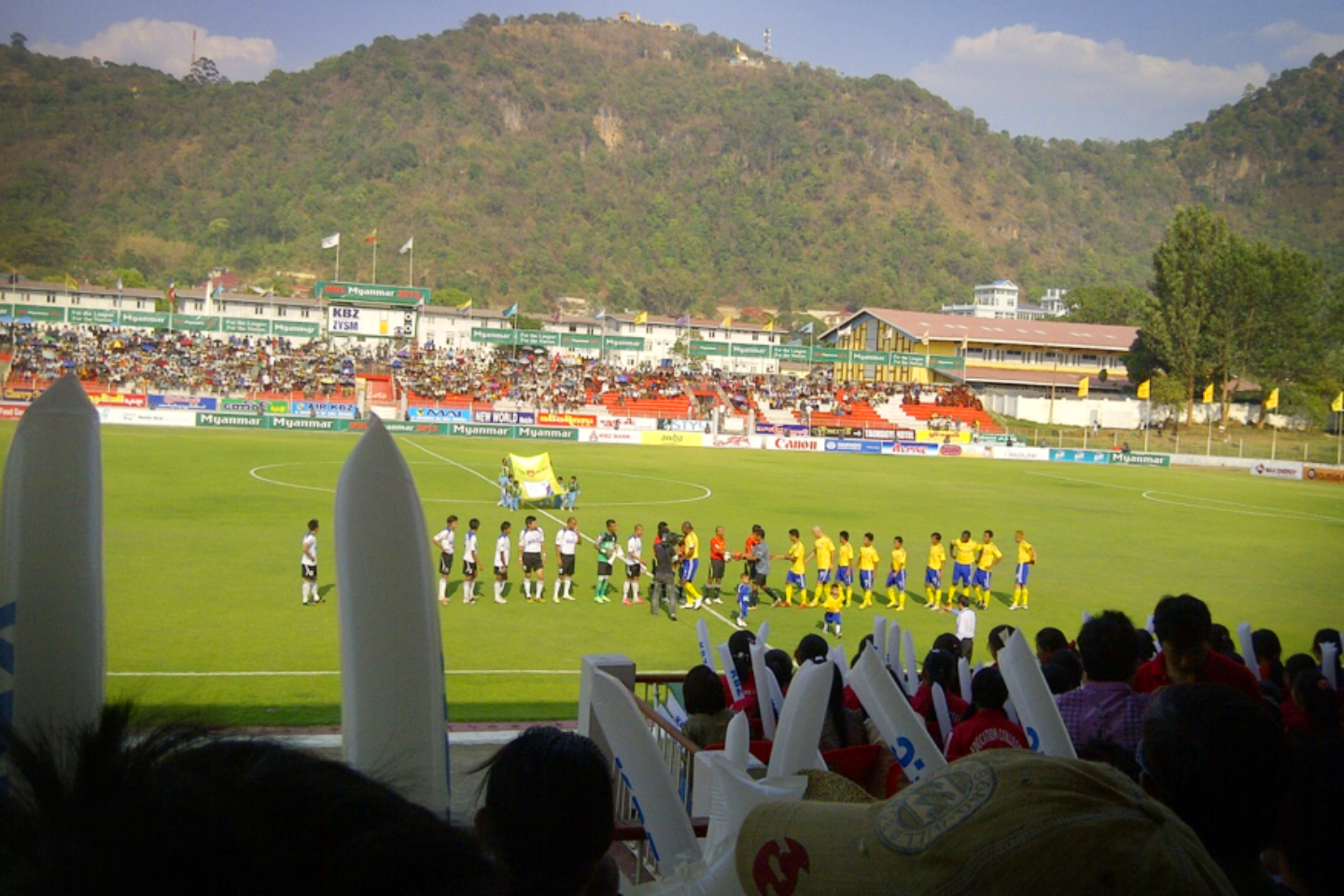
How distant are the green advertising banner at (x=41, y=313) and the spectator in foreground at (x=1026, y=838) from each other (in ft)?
202

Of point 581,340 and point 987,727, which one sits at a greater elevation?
point 581,340

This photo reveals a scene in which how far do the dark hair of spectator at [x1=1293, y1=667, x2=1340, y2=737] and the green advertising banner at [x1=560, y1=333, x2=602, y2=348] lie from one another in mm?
56467

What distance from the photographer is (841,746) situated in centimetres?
510

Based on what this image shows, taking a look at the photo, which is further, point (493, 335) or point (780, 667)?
point (493, 335)

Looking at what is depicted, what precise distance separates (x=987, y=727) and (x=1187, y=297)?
226 feet

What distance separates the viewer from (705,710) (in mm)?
5586

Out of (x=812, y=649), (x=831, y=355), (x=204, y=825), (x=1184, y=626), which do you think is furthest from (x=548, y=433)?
(x=204, y=825)

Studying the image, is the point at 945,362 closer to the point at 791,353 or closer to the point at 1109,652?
the point at 791,353

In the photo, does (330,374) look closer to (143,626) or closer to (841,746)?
(143,626)

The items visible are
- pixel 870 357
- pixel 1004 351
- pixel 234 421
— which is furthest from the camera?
pixel 1004 351

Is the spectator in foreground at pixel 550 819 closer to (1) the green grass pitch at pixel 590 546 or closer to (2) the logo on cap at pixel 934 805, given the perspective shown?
(1) the green grass pitch at pixel 590 546

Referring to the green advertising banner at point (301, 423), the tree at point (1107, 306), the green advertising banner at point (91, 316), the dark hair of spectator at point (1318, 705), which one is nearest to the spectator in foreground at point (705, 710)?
the dark hair of spectator at point (1318, 705)

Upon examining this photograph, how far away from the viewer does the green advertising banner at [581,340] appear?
199 ft

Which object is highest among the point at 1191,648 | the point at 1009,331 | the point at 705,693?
the point at 1009,331
